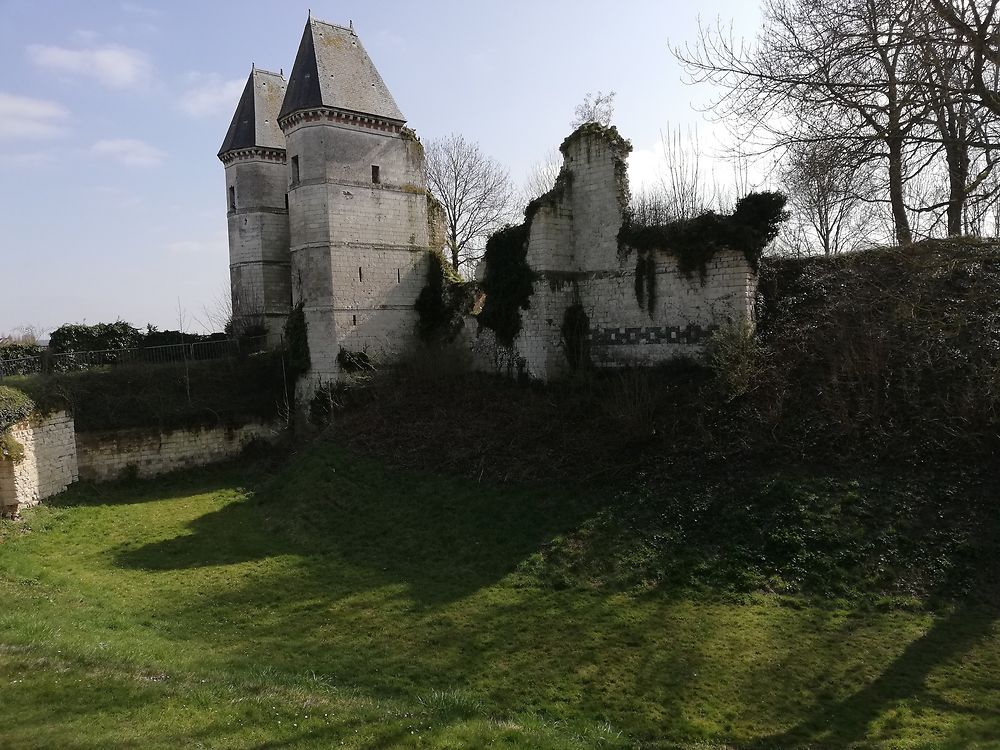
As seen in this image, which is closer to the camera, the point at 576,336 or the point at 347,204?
the point at 576,336

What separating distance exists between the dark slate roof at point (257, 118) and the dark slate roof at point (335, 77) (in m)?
4.29

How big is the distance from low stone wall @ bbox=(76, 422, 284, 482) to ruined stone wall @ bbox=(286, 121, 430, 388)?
282 cm

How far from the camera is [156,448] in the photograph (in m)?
17.5

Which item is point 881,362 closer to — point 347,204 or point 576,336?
point 576,336

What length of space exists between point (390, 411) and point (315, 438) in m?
2.20

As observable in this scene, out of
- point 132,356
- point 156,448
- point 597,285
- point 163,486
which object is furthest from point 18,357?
point 597,285

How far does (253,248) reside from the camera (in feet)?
76.4

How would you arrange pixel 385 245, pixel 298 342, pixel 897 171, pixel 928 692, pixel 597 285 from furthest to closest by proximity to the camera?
pixel 385 245
pixel 298 342
pixel 597 285
pixel 897 171
pixel 928 692

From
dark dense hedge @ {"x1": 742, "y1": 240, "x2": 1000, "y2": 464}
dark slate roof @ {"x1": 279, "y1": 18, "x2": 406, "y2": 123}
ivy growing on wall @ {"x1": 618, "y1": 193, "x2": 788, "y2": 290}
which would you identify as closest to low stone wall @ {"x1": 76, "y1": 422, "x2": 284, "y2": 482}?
dark slate roof @ {"x1": 279, "y1": 18, "x2": 406, "y2": 123}

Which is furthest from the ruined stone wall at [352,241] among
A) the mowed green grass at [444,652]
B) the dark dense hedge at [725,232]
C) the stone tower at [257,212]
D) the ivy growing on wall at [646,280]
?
the dark dense hedge at [725,232]

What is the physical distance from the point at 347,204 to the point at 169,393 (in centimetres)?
720

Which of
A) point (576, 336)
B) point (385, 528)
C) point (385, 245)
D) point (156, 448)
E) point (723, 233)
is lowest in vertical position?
point (385, 528)

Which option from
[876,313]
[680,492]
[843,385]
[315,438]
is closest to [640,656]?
[680,492]

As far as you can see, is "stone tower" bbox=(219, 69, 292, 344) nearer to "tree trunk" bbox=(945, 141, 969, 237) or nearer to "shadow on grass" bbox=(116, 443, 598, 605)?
"shadow on grass" bbox=(116, 443, 598, 605)
